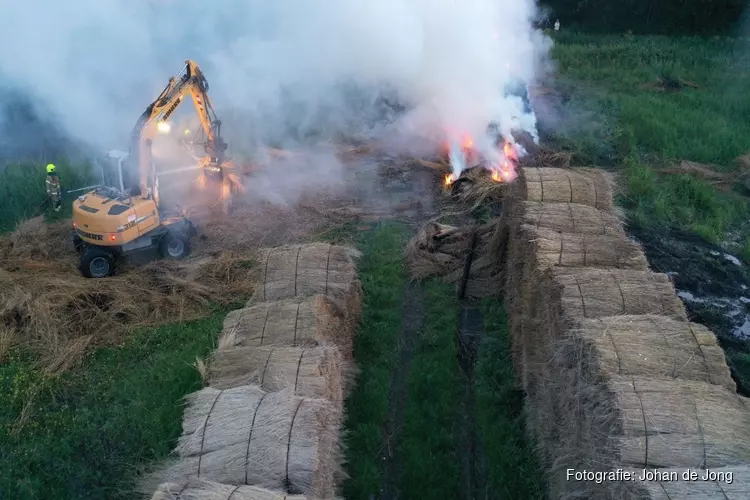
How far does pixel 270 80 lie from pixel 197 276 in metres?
10.6

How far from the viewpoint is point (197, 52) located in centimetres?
2158

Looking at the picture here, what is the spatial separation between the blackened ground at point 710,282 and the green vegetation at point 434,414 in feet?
14.0

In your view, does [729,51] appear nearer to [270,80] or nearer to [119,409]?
[270,80]

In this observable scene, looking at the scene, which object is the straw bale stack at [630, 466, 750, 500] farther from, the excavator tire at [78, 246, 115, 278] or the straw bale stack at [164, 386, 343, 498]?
the excavator tire at [78, 246, 115, 278]

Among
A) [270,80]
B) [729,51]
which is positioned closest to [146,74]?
[270,80]

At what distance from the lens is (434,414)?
9039mm

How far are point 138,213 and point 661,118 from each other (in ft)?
59.4

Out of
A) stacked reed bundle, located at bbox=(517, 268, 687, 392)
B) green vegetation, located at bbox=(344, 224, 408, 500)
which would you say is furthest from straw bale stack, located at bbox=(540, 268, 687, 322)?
green vegetation, located at bbox=(344, 224, 408, 500)

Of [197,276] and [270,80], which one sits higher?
[270,80]

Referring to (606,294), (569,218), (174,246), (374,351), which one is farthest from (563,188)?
(174,246)

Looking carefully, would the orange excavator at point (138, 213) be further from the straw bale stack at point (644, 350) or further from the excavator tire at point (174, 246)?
the straw bale stack at point (644, 350)

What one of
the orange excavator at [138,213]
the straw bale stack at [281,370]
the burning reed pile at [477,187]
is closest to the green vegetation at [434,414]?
the straw bale stack at [281,370]

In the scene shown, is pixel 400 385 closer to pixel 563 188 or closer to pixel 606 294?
pixel 606 294

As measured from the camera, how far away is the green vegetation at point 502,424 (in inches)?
314
